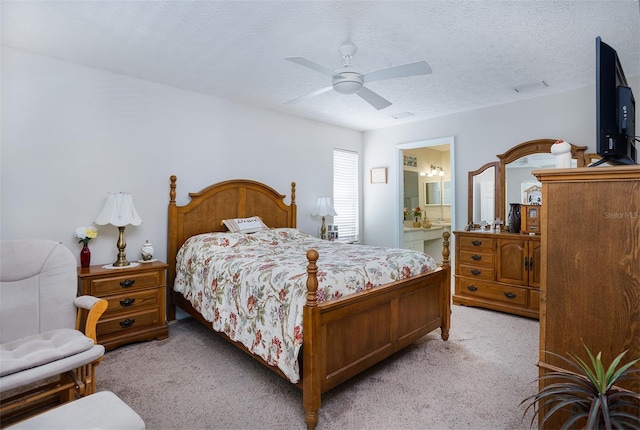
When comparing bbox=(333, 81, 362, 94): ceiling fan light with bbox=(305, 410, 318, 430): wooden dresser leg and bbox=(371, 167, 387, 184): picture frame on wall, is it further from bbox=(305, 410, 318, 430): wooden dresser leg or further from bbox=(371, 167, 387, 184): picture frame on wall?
bbox=(371, 167, 387, 184): picture frame on wall

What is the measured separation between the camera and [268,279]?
234cm

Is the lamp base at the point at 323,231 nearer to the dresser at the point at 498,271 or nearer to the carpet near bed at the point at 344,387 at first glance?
the dresser at the point at 498,271

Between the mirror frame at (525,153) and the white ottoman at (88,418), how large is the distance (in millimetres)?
4548

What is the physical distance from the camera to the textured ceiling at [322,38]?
→ 230 cm

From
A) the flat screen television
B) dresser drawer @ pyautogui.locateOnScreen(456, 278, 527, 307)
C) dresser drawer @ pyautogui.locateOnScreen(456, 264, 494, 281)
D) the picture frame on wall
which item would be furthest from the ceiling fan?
the picture frame on wall

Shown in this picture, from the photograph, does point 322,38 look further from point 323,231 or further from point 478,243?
point 478,243

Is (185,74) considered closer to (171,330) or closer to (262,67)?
(262,67)

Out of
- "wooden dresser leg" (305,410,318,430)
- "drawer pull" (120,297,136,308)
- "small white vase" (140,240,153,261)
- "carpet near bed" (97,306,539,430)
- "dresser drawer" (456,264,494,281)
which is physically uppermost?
"small white vase" (140,240,153,261)

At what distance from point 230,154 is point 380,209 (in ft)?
9.35

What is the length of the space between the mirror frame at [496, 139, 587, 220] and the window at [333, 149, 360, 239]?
2.38 m

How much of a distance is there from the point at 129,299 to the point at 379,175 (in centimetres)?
424

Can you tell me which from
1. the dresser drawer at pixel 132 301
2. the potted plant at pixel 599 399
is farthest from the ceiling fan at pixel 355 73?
the dresser drawer at pixel 132 301

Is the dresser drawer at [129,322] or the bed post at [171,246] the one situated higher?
the bed post at [171,246]

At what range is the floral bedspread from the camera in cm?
213
